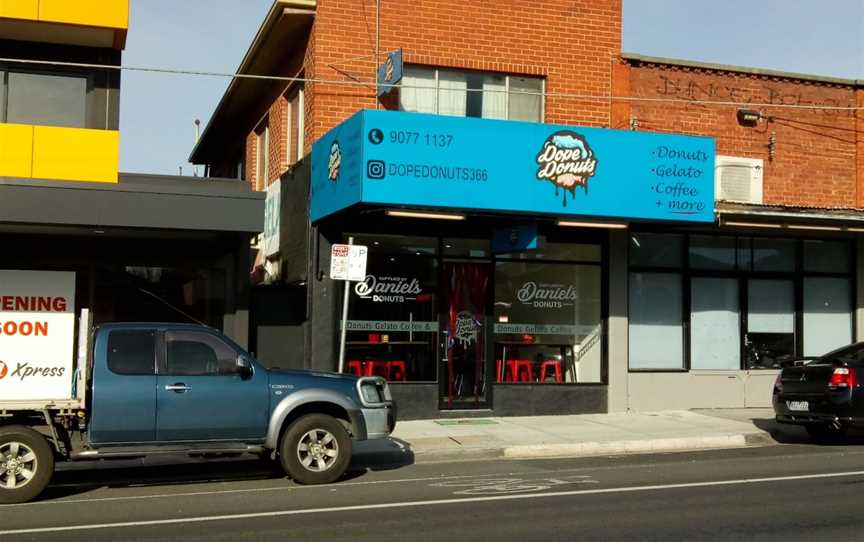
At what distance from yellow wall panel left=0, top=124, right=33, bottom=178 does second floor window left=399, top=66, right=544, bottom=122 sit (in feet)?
20.1

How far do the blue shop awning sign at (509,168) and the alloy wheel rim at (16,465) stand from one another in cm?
598

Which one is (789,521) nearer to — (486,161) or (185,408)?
(185,408)

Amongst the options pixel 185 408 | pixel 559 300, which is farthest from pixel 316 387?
pixel 559 300

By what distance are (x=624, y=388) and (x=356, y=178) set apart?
6611mm

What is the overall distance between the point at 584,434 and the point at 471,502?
5662 millimetres

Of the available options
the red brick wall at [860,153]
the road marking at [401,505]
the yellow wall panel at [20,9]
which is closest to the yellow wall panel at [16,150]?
the yellow wall panel at [20,9]

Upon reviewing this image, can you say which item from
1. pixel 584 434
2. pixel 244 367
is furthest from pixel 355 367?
pixel 244 367

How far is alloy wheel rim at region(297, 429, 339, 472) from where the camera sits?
1096 cm

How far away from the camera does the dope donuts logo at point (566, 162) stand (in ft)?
50.4

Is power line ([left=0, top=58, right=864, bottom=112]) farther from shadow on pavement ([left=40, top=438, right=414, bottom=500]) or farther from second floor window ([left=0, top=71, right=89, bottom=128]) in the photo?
shadow on pavement ([left=40, top=438, right=414, bottom=500])

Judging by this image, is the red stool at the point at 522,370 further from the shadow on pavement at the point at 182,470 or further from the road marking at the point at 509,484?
the road marking at the point at 509,484

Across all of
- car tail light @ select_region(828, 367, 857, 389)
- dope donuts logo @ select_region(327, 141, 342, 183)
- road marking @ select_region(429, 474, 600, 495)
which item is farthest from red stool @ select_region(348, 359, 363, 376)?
car tail light @ select_region(828, 367, 857, 389)

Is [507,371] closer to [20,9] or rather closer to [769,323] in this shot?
[769,323]

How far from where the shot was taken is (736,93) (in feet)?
61.2
